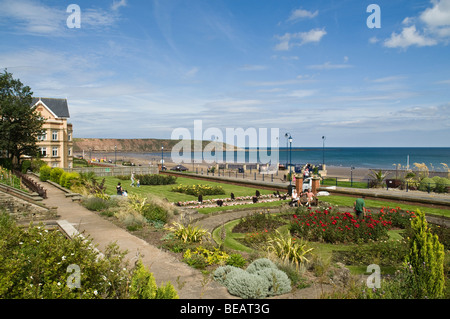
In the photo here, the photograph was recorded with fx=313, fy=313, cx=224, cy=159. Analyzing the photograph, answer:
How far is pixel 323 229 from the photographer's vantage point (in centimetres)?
1261

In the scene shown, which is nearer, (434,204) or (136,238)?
(136,238)

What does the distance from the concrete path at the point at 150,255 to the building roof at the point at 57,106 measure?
1545 inches

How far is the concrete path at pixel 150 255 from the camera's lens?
703 centimetres

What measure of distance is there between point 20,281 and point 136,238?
6.20 m

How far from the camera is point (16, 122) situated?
121 ft

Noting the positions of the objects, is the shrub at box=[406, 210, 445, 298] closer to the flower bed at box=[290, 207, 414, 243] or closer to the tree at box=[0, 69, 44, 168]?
the flower bed at box=[290, 207, 414, 243]

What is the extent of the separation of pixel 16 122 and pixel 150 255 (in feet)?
117

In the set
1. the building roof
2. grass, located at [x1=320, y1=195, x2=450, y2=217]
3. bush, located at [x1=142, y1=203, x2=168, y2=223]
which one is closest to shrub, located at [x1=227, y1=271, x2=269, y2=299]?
bush, located at [x1=142, y1=203, x2=168, y2=223]

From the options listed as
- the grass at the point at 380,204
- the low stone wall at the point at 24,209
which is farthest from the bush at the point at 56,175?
the grass at the point at 380,204

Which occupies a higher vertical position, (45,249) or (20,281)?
(45,249)

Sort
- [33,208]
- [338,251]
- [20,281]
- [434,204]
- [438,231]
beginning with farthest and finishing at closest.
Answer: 1. [434,204]
2. [33,208]
3. [438,231]
4. [338,251]
5. [20,281]

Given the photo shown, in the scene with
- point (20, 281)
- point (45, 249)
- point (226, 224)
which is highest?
point (45, 249)
